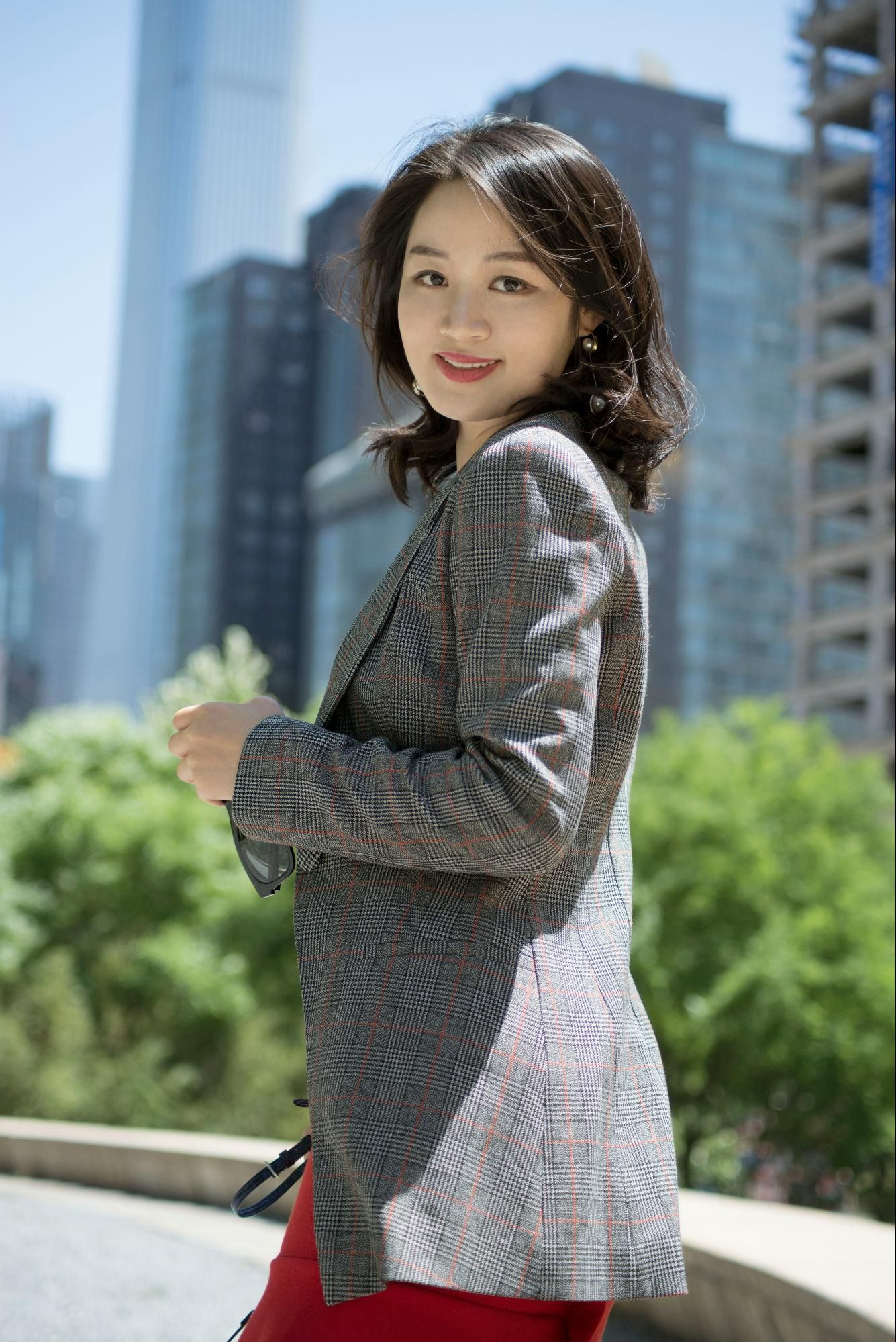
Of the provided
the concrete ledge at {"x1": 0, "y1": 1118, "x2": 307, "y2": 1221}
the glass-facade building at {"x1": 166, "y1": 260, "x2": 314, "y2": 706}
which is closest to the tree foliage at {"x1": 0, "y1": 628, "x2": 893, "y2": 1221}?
the concrete ledge at {"x1": 0, "y1": 1118, "x2": 307, "y2": 1221}

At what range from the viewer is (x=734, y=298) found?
77750 mm

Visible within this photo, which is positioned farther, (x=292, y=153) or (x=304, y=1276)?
(x=292, y=153)

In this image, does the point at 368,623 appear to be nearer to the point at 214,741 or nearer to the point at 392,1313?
the point at 214,741

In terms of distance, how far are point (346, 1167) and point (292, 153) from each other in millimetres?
151002

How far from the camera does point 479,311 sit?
4.81 ft

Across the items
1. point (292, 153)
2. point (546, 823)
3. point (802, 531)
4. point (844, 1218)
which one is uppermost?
point (292, 153)

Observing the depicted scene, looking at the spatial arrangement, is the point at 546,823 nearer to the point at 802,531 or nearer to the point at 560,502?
the point at 560,502

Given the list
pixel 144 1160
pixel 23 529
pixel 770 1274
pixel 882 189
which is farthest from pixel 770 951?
pixel 23 529

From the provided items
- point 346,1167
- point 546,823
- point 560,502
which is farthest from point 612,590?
point 346,1167

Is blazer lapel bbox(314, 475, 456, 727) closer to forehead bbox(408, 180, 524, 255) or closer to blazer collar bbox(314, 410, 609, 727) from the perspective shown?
blazer collar bbox(314, 410, 609, 727)

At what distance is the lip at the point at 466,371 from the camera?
1.48 m

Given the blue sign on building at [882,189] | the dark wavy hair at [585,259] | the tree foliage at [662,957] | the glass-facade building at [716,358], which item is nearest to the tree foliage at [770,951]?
the tree foliage at [662,957]

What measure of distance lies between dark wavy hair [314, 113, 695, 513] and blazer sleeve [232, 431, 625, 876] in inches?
5.6

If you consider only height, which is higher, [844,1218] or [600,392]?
[600,392]
